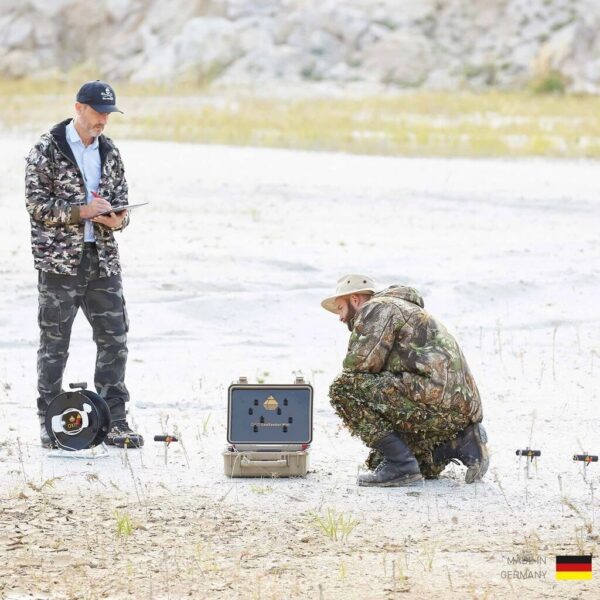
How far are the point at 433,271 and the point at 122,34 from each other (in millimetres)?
39601

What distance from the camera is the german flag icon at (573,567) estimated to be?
18.5ft

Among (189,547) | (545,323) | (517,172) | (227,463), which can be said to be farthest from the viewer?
(517,172)

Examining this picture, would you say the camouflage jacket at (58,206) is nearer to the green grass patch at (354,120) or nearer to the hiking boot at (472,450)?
the hiking boot at (472,450)

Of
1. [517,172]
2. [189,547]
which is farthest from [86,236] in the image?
[517,172]

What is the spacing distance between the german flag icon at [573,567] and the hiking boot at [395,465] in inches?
46.7

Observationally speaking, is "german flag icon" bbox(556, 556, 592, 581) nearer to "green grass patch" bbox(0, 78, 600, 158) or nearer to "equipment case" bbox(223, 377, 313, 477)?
"equipment case" bbox(223, 377, 313, 477)

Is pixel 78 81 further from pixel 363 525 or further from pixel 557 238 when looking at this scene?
pixel 363 525

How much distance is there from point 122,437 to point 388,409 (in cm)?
161

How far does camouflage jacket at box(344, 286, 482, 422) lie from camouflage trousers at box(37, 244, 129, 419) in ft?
4.68

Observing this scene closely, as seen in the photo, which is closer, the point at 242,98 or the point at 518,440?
the point at 518,440

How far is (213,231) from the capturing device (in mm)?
15578

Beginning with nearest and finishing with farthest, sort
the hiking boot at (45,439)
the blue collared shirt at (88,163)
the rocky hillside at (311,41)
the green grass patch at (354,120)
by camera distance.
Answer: the blue collared shirt at (88,163), the hiking boot at (45,439), the green grass patch at (354,120), the rocky hillside at (311,41)

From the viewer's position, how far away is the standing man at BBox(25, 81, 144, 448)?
727cm

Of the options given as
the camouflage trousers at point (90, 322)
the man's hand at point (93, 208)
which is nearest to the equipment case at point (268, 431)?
the camouflage trousers at point (90, 322)
